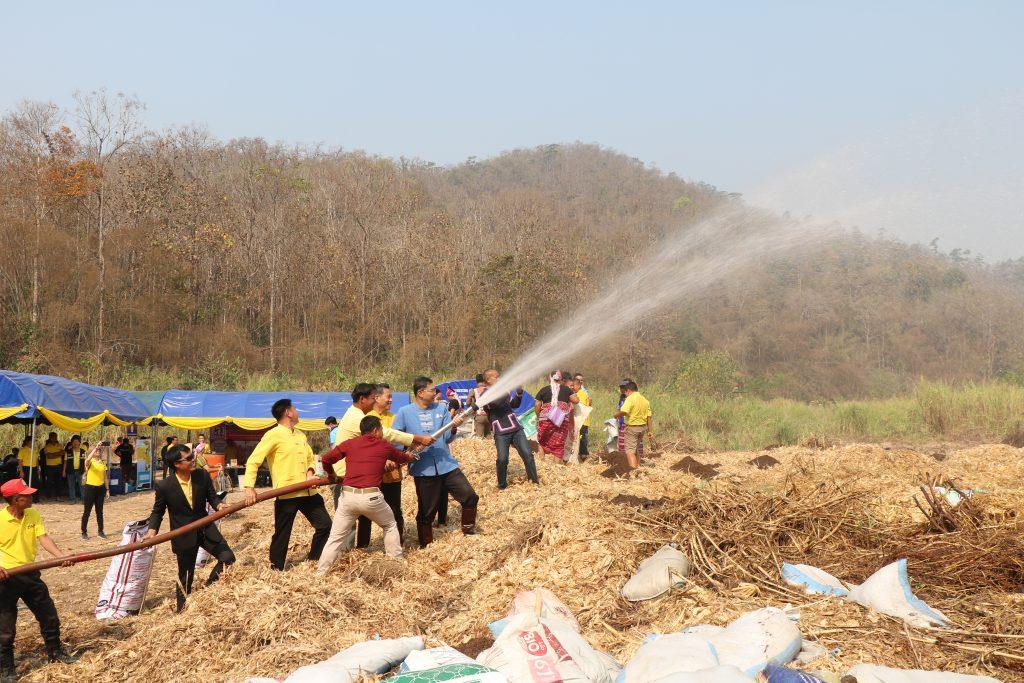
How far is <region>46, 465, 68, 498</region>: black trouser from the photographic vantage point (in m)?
17.7

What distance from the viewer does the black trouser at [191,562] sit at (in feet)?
23.7

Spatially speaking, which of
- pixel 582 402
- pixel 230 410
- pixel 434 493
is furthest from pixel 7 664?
pixel 230 410

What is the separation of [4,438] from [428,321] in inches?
800

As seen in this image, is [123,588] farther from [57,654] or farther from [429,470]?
[429,470]

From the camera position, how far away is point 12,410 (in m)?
15.3

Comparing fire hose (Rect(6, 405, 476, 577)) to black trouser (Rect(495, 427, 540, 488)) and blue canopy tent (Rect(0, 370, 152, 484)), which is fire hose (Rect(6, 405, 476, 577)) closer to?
black trouser (Rect(495, 427, 540, 488))

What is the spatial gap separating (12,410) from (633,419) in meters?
11.0

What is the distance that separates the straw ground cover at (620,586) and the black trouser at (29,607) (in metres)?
0.39

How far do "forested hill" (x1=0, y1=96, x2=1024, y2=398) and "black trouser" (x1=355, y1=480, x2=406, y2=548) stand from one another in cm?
2209

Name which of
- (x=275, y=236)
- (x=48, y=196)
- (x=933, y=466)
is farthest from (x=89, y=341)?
(x=933, y=466)

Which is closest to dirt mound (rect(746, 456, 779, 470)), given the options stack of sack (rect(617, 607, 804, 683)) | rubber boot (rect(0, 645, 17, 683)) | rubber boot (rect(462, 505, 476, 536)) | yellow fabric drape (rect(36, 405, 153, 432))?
rubber boot (rect(462, 505, 476, 536))

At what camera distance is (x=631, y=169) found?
93.2 metres

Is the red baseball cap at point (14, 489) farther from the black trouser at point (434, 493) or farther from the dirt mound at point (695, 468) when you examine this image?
the dirt mound at point (695, 468)

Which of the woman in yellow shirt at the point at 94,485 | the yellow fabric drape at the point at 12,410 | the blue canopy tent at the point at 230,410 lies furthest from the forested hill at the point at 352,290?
the woman in yellow shirt at the point at 94,485
